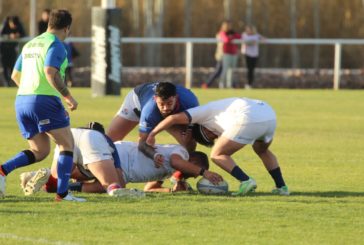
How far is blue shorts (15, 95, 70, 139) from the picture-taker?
10672 millimetres

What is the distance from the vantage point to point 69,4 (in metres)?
39.9

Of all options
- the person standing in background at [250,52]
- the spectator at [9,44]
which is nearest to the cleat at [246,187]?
the person standing in background at [250,52]

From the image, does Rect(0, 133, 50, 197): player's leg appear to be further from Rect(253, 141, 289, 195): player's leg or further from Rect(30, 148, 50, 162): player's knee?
Rect(253, 141, 289, 195): player's leg

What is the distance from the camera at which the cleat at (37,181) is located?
11258mm

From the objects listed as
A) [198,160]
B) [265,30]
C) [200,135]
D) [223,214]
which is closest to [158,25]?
[265,30]

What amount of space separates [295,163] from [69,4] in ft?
85.1

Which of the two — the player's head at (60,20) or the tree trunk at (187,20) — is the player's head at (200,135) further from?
the tree trunk at (187,20)

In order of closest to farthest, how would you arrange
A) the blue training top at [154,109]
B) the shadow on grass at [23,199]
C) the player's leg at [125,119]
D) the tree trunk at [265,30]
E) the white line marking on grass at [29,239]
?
1. the white line marking on grass at [29,239]
2. the shadow on grass at [23,199]
3. the blue training top at [154,109]
4. the player's leg at [125,119]
5. the tree trunk at [265,30]

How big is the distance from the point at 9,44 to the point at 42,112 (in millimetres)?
22442

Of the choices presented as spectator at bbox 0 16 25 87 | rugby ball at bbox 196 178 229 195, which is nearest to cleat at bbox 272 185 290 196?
rugby ball at bbox 196 178 229 195

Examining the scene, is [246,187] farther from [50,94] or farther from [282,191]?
[50,94]

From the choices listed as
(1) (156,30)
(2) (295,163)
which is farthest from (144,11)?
(2) (295,163)

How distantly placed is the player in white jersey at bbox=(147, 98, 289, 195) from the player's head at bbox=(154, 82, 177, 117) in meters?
0.19

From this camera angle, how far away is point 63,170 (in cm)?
1076
